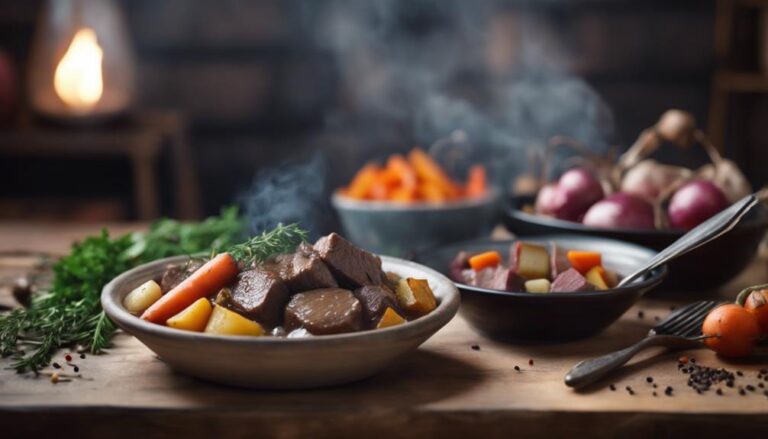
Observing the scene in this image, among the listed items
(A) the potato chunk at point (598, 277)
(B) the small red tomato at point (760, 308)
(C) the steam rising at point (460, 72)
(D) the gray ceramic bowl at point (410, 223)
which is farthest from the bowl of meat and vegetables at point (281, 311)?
(C) the steam rising at point (460, 72)

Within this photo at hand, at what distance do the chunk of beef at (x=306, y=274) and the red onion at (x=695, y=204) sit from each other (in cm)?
108

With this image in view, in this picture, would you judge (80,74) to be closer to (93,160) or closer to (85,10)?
(85,10)

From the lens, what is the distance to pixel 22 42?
4.88 meters

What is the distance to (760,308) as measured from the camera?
169 cm

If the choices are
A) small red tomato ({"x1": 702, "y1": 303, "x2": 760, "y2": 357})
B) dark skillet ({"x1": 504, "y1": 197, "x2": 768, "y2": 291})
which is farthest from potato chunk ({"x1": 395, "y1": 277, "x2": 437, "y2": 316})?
dark skillet ({"x1": 504, "y1": 197, "x2": 768, "y2": 291})

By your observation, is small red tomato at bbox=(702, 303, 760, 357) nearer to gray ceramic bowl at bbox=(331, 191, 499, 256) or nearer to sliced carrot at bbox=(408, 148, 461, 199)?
gray ceramic bowl at bbox=(331, 191, 499, 256)

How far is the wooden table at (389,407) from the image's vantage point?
138 centimetres

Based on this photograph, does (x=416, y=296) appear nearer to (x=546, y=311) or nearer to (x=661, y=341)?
(x=546, y=311)

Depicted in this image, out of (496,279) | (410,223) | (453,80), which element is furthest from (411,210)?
(453,80)

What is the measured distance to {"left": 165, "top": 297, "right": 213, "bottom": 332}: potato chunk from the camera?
146 cm

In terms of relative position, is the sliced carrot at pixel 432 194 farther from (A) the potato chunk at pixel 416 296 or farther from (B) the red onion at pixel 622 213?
(A) the potato chunk at pixel 416 296

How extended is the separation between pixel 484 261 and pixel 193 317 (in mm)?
697

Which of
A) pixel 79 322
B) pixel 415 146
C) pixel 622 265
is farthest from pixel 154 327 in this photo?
pixel 415 146

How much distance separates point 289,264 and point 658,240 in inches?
38.1
